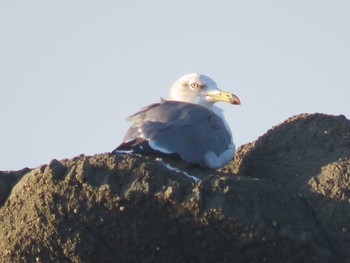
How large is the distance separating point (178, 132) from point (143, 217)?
198cm

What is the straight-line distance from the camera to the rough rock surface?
307 inches

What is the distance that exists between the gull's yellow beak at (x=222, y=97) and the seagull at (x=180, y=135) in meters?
0.95

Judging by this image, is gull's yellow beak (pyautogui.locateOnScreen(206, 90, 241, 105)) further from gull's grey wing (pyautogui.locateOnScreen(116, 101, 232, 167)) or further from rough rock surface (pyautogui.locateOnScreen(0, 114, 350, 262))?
rough rock surface (pyautogui.locateOnScreen(0, 114, 350, 262))

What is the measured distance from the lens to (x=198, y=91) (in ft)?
40.1

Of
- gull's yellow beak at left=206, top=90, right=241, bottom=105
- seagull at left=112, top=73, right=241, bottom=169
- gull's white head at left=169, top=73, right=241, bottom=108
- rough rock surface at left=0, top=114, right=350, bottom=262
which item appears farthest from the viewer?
gull's white head at left=169, top=73, right=241, bottom=108

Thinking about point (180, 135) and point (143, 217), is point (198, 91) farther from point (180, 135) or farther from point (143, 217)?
point (143, 217)

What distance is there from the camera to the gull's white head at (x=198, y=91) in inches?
470

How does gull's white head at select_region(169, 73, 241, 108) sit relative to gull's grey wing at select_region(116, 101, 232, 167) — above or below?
above

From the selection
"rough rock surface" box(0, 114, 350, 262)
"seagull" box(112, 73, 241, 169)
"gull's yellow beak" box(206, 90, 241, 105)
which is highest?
"gull's yellow beak" box(206, 90, 241, 105)

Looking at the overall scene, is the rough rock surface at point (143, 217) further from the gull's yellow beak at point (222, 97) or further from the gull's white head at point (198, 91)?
the gull's white head at point (198, 91)

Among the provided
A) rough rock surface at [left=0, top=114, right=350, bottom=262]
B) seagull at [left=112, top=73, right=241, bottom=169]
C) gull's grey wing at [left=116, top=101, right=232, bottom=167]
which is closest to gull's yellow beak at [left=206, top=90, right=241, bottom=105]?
seagull at [left=112, top=73, right=241, bottom=169]

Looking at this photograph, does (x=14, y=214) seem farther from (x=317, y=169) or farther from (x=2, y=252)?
(x=317, y=169)

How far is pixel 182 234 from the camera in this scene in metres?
7.89

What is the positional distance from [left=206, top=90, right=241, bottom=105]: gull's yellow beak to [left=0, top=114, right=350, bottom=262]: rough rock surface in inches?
136
